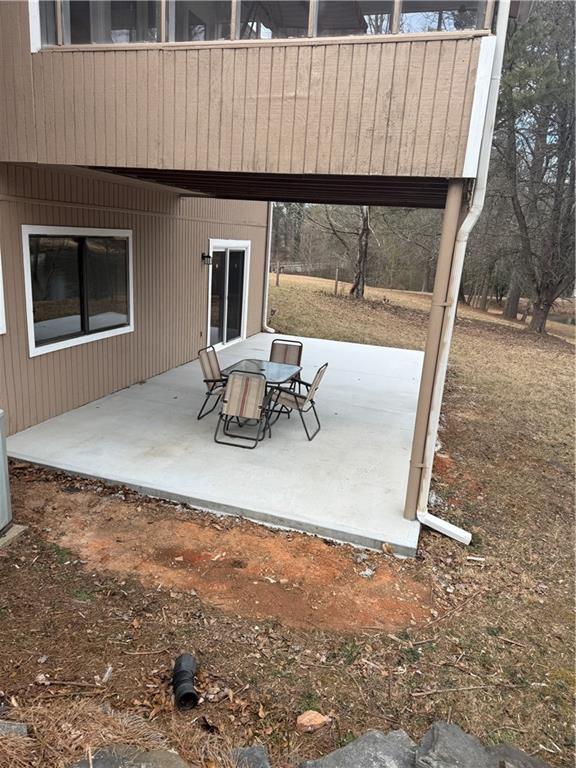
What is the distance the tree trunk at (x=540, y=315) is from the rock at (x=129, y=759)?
1813 cm

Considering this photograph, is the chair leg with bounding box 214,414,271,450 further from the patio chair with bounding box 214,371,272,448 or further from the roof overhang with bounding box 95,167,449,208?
the roof overhang with bounding box 95,167,449,208

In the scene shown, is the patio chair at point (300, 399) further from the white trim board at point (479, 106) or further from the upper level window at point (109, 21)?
the upper level window at point (109, 21)

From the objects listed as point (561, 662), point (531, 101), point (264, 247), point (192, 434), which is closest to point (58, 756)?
point (561, 662)

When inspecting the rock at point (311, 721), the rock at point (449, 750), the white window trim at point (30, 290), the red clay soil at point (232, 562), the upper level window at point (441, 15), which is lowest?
the red clay soil at point (232, 562)

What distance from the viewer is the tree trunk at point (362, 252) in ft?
60.2

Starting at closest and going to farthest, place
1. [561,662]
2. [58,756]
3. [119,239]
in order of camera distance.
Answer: [58,756] < [561,662] < [119,239]

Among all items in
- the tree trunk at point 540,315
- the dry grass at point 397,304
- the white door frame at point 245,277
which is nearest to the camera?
the white door frame at point 245,277

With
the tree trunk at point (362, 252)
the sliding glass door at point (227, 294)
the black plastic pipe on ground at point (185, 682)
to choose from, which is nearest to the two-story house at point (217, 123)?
the black plastic pipe on ground at point (185, 682)

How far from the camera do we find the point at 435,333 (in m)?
4.01

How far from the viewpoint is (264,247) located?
39.2ft

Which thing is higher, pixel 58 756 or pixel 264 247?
pixel 264 247

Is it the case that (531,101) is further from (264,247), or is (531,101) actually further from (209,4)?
(209,4)

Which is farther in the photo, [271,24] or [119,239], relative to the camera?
[119,239]

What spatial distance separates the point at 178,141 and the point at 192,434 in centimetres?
298
